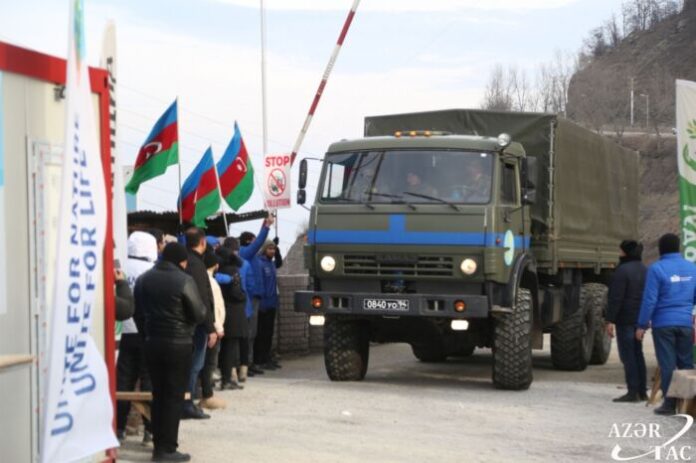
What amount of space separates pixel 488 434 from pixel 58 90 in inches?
224

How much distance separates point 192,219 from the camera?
56.2 feet

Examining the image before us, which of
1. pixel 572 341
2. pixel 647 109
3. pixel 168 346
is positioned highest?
pixel 647 109

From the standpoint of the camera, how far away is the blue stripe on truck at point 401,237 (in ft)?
46.6

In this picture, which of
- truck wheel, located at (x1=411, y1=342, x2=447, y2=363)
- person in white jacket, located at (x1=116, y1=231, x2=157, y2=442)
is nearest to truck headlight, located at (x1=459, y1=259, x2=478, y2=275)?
truck wheel, located at (x1=411, y1=342, x2=447, y2=363)

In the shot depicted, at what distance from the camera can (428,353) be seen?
18781 millimetres

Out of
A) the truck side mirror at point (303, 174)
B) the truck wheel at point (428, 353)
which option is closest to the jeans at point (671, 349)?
the truck wheel at point (428, 353)

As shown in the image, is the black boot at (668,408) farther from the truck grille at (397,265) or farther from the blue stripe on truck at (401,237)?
the truck grille at (397,265)

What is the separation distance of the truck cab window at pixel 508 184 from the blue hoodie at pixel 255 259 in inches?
115

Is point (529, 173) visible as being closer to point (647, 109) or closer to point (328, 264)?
point (328, 264)

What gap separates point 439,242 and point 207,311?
4.21 meters

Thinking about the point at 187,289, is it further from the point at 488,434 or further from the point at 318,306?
the point at 318,306

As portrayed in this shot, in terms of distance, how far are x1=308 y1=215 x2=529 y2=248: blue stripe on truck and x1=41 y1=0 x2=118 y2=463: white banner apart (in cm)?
802

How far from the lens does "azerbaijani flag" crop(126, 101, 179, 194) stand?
1395 centimetres

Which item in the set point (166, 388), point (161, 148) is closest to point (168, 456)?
point (166, 388)
